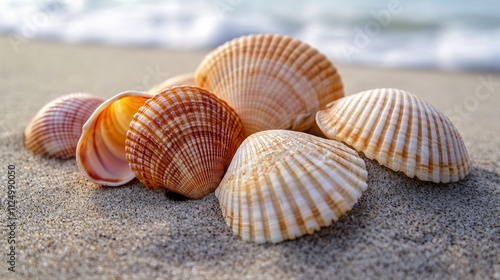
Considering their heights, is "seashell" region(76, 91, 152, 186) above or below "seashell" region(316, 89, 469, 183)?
below

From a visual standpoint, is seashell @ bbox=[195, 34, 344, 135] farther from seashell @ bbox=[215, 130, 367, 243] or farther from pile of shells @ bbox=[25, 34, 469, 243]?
seashell @ bbox=[215, 130, 367, 243]

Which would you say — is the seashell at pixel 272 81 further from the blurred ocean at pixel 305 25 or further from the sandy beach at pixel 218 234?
the blurred ocean at pixel 305 25

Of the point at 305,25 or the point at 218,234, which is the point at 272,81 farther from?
the point at 305,25

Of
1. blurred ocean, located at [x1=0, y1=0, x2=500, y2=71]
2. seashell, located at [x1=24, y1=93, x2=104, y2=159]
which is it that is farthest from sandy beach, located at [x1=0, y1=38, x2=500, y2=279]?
blurred ocean, located at [x1=0, y1=0, x2=500, y2=71]

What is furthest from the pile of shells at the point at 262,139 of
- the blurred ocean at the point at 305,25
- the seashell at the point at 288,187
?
the blurred ocean at the point at 305,25

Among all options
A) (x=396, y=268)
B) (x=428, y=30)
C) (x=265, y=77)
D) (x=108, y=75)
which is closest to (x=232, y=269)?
(x=396, y=268)

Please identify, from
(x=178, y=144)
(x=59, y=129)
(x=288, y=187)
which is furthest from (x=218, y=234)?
(x=59, y=129)
